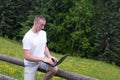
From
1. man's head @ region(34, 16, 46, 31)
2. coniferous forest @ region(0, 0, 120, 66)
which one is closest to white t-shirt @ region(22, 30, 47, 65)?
man's head @ region(34, 16, 46, 31)

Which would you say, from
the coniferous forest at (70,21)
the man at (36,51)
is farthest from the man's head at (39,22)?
the coniferous forest at (70,21)

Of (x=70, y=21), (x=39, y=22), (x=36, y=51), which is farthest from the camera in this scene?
(x=70, y=21)

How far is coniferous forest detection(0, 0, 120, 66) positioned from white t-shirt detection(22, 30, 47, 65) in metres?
31.5

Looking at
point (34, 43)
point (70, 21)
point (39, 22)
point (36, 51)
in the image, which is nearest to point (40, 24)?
point (39, 22)

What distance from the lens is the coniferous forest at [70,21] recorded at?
1593 inches

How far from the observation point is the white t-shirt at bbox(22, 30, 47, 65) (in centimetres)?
730

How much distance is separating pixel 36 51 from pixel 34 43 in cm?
20

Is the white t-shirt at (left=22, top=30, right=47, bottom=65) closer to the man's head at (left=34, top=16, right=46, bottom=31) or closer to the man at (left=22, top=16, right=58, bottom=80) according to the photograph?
the man at (left=22, top=16, right=58, bottom=80)

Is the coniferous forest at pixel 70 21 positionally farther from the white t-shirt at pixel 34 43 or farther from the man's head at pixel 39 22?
the man's head at pixel 39 22

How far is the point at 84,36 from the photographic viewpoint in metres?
41.4

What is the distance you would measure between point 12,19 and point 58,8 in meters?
5.65

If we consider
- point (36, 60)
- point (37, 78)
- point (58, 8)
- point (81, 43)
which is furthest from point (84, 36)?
point (36, 60)

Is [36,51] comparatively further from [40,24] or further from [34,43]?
[40,24]

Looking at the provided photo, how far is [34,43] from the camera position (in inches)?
289
